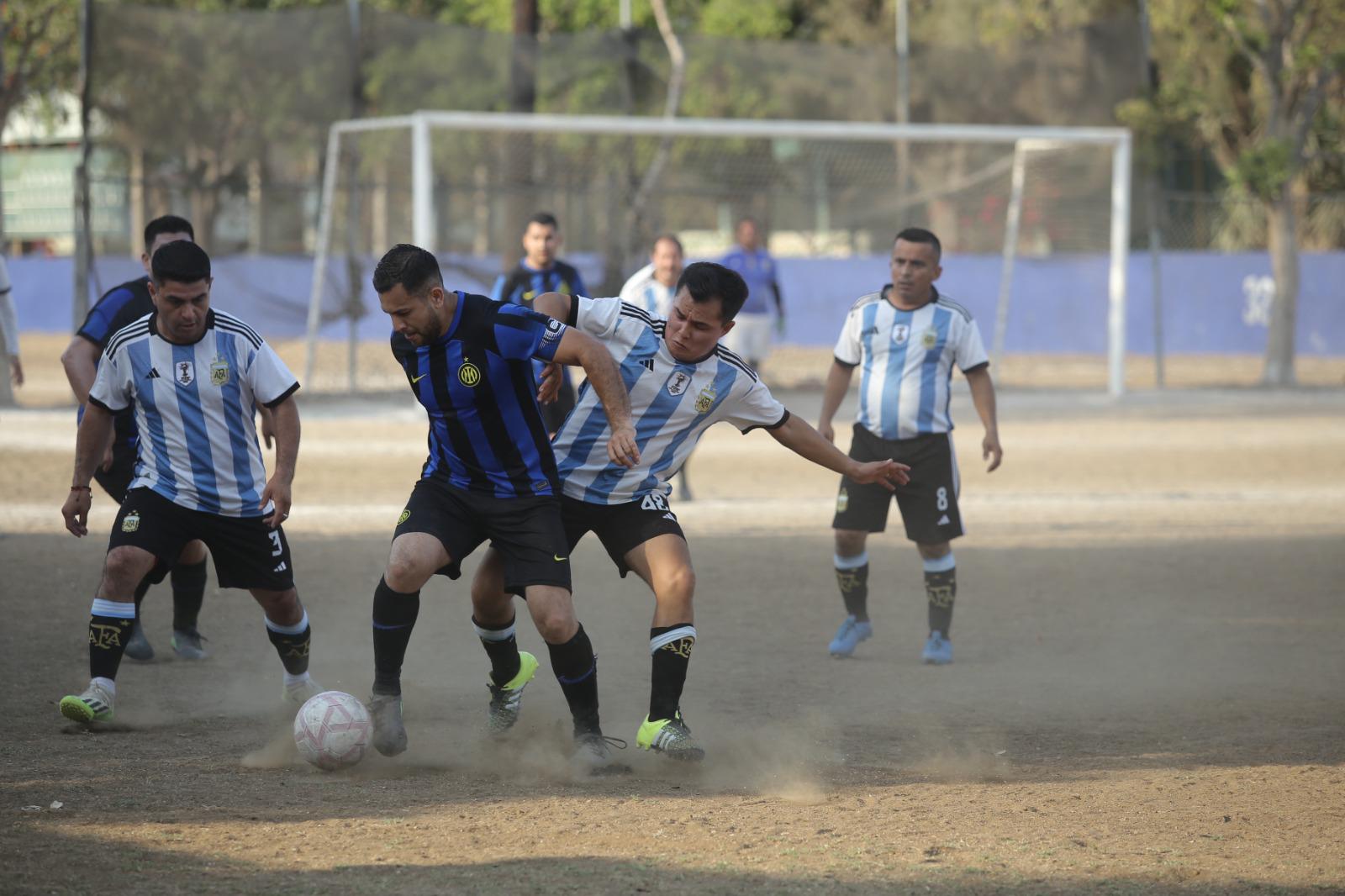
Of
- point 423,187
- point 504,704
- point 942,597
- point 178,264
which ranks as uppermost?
point 423,187

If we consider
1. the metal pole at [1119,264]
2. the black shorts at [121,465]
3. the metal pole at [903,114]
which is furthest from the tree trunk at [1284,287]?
the black shorts at [121,465]

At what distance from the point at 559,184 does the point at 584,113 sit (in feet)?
3.98

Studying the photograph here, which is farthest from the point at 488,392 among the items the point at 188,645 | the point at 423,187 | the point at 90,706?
the point at 423,187

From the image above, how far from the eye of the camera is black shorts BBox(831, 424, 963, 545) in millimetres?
6785

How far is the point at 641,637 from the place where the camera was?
706 cm

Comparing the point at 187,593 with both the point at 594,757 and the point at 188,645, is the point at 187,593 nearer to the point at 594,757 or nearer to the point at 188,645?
the point at 188,645

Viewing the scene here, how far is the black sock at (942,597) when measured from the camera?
6.81 metres

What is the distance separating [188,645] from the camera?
6.54 metres

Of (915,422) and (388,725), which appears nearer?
(388,725)

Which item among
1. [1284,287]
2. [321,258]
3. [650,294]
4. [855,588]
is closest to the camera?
[855,588]

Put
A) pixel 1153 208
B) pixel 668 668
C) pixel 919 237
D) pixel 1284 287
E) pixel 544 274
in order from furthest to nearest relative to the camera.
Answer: pixel 1284 287 → pixel 1153 208 → pixel 544 274 → pixel 919 237 → pixel 668 668

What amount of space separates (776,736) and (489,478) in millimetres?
1420

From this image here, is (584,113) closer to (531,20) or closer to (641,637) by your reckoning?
(531,20)

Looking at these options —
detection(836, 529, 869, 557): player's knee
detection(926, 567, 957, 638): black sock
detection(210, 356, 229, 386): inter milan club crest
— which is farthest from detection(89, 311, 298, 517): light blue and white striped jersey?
detection(926, 567, 957, 638): black sock
